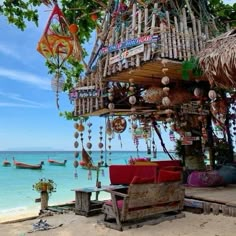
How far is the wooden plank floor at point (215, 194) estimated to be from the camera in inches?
232

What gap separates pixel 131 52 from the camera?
20.0 feet

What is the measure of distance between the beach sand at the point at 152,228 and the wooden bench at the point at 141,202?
0.61 ft

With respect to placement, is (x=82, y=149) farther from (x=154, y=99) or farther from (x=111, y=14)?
(x=111, y=14)

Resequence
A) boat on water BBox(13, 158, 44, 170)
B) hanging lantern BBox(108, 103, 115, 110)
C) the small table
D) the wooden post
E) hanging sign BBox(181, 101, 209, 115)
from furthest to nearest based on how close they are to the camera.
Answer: boat on water BBox(13, 158, 44, 170) < hanging sign BBox(181, 101, 209, 115) < hanging lantern BBox(108, 103, 115, 110) < the wooden post < the small table

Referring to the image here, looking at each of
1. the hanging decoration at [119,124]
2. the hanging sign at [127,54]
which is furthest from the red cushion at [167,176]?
the hanging decoration at [119,124]

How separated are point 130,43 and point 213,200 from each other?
3149 mm

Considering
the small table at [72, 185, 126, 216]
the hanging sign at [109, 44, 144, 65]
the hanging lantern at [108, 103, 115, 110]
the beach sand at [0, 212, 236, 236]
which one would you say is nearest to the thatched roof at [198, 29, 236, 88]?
the hanging sign at [109, 44, 144, 65]

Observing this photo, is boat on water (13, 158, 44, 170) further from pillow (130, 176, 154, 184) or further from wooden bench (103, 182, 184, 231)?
pillow (130, 176, 154, 184)

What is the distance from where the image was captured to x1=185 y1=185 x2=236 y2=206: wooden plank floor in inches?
232

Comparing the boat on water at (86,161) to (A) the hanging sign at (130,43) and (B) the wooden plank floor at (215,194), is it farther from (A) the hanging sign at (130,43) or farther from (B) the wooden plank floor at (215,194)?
(A) the hanging sign at (130,43)

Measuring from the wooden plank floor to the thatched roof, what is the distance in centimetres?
198

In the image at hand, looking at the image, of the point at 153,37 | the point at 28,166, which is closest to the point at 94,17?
the point at 153,37

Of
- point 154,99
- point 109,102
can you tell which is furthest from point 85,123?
point 154,99

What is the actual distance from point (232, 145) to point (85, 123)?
4.11 m
